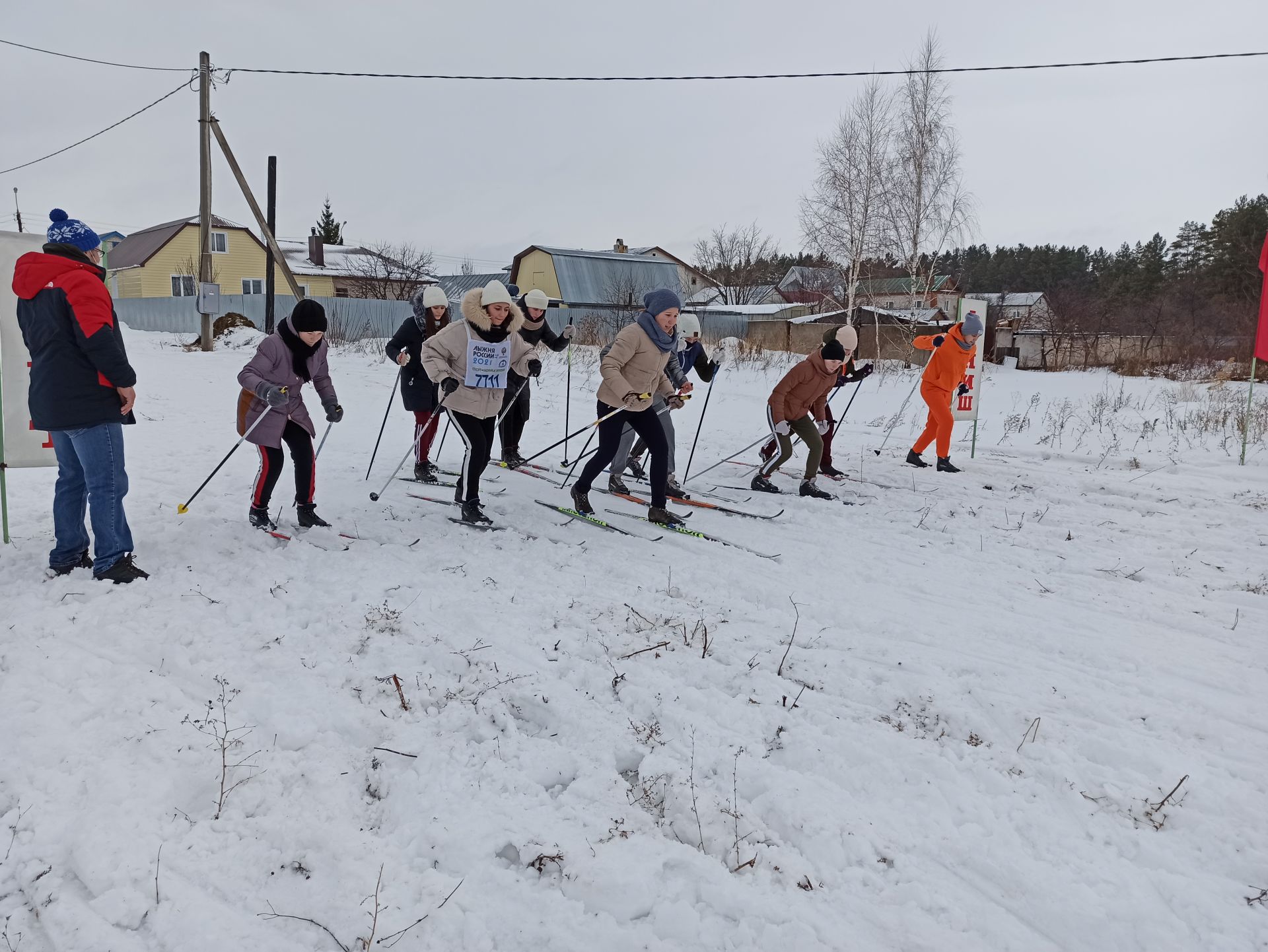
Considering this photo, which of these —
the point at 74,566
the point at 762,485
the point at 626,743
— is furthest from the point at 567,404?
the point at 626,743

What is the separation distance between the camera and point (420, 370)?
273 inches

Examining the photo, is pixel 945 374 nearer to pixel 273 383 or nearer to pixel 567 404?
pixel 567 404

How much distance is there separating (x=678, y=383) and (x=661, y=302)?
118cm

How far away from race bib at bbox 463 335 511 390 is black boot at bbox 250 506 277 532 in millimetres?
1606

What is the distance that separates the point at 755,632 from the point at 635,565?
3.82ft

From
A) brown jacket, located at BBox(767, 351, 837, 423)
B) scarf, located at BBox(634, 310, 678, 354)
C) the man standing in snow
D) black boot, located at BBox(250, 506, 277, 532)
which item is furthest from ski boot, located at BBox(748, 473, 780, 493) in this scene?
the man standing in snow

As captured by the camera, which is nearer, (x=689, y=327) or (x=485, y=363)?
(x=485, y=363)

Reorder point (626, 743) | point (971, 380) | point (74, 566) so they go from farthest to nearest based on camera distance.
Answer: point (971, 380) < point (74, 566) < point (626, 743)

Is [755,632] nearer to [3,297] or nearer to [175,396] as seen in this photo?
[3,297]

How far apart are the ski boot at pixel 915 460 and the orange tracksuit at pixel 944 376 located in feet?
0.83

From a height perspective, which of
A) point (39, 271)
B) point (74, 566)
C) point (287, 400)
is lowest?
point (74, 566)

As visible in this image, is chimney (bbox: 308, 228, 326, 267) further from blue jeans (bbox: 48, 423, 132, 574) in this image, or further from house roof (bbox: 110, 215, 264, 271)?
blue jeans (bbox: 48, 423, 132, 574)

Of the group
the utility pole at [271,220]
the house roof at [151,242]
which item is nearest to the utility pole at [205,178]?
the utility pole at [271,220]

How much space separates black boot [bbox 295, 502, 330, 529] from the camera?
5.19 metres
